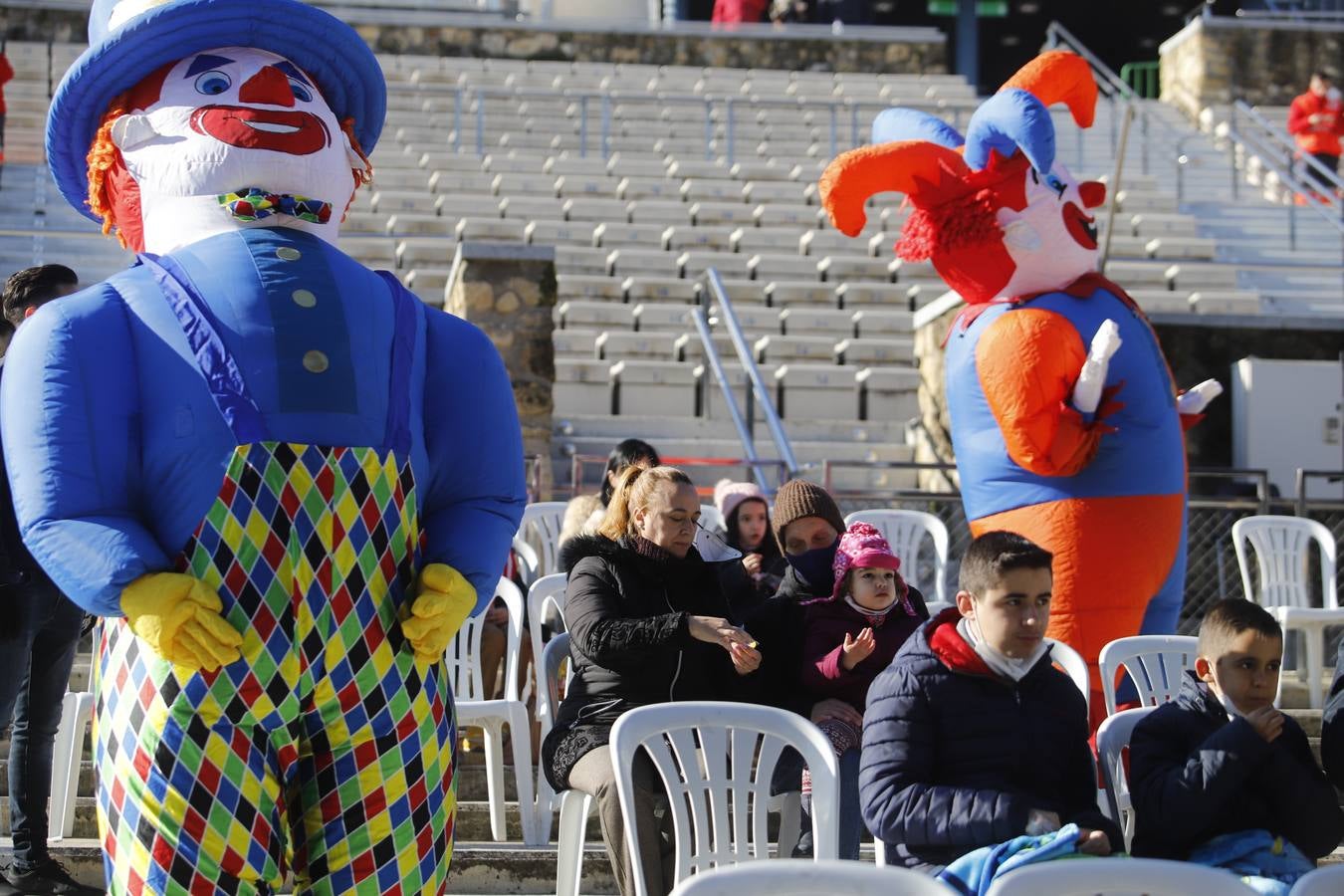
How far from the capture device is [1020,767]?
130 inches

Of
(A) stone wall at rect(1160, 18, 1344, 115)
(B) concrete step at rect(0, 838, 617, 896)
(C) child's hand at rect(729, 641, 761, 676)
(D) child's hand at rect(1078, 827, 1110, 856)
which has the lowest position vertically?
(B) concrete step at rect(0, 838, 617, 896)

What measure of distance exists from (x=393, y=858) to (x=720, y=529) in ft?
9.76

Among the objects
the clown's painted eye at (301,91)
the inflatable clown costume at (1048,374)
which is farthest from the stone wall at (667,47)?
the clown's painted eye at (301,91)

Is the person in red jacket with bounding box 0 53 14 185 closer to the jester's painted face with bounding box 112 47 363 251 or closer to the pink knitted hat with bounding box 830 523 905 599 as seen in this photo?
the pink knitted hat with bounding box 830 523 905 599

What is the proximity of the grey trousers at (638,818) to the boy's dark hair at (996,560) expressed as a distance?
83 cm

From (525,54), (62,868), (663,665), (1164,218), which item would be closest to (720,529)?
(663,665)

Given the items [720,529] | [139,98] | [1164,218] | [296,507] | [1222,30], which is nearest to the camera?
[296,507]

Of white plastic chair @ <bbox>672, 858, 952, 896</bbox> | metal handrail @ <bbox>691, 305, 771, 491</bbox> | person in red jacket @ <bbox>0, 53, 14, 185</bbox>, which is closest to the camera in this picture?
white plastic chair @ <bbox>672, 858, 952, 896</bbox>

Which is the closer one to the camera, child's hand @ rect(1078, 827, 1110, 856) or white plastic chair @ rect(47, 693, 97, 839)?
child's hand @ rect(1078, 827, 1110, 856)

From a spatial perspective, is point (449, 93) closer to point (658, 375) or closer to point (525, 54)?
point (525, 54)

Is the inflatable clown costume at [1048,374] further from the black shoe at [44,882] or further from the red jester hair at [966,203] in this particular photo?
the black shoe at [44,882]

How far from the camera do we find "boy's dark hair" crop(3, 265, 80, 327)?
4.11 meters

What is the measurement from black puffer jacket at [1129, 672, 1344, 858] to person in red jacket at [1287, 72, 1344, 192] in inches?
469

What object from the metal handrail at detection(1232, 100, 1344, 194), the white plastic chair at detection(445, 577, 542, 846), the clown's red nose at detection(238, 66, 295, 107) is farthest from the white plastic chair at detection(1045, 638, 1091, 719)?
the metal handrail at detection(1232, 100, 1344, 194)
